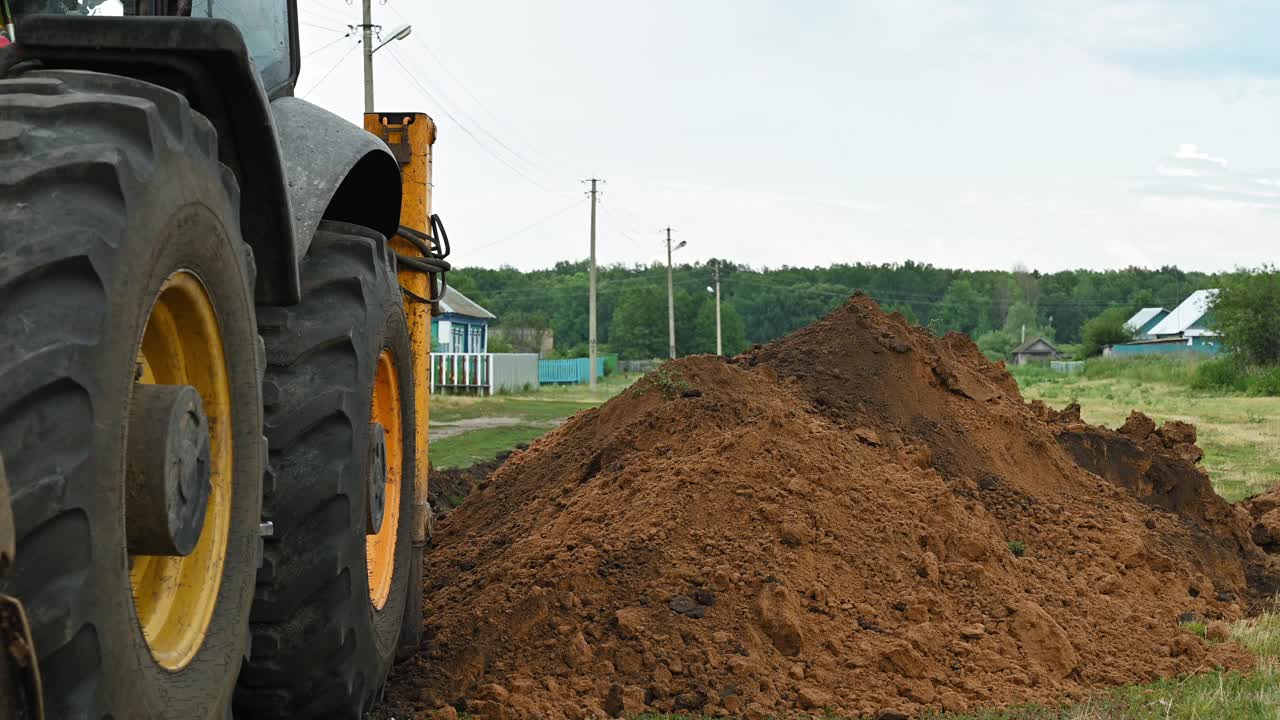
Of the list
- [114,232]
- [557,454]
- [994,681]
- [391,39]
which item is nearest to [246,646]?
[114,232]

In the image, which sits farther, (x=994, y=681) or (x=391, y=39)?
(x=391, y=39)

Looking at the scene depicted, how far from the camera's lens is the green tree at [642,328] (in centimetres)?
8844

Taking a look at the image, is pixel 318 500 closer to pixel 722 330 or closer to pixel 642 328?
pixel 722 330

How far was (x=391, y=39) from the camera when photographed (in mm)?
29688

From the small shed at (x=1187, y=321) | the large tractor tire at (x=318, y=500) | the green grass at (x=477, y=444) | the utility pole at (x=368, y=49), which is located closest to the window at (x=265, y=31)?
the large tractor tire at (x=318, y=500)

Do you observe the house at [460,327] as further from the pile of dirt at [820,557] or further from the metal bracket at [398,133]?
the metal bracket at [398,133]

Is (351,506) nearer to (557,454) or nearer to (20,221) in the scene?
(20,221)

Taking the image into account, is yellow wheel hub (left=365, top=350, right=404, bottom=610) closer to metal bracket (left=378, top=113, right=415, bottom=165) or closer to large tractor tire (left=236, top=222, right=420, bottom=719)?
large tractor tire (left=236, top=222, right=420, bottom=719)

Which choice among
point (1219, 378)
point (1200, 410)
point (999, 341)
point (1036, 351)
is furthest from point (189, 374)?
point (1036, 351)

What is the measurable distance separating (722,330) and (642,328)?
6388mm

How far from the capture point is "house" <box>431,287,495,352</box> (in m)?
52.4

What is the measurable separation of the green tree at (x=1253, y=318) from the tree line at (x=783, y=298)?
37273 millimetres

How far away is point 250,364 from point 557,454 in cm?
506

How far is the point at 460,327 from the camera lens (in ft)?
182
